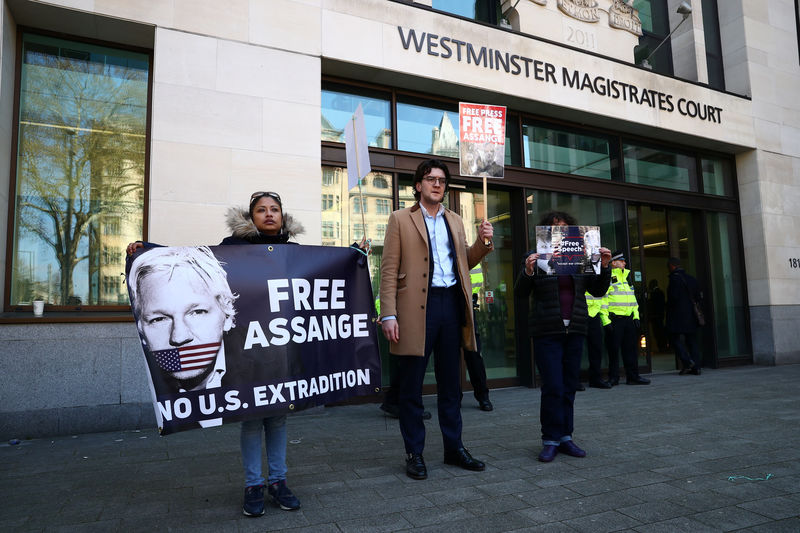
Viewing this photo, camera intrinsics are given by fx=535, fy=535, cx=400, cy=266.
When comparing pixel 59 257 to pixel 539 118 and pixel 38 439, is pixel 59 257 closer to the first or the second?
pixel 38 439

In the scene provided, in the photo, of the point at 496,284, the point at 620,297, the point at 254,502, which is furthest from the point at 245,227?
the point at 620,297

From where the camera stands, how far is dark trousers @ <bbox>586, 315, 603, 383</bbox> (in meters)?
7.95

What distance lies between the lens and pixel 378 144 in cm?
742

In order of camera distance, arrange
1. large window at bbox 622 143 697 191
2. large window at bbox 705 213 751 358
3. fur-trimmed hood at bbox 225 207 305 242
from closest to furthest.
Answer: fur-trimmed hood at bbox 225 207 305 242 < large window at bbox 622 143 697 191 < large window at bbox 705 213 751 358

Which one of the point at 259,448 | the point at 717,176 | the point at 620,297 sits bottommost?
the point at 259,448

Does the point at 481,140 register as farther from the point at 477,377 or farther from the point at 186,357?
the point at 477,377

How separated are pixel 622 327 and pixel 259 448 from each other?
6.67 metres

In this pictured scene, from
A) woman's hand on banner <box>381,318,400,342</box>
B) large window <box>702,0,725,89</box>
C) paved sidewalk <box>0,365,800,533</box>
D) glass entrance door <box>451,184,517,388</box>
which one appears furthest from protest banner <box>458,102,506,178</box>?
large window <box>702,0,725,89</box>

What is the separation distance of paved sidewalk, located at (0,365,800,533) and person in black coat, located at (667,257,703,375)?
341 centimetres

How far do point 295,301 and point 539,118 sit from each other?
6.74 m

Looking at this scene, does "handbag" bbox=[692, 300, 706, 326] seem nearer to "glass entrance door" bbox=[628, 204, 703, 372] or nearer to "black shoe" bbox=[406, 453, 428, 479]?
"glass entrance door" bbox=[628, 204, 703, 372]

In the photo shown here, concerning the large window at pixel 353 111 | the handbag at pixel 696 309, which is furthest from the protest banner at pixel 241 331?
the handbag at pixel 696 309

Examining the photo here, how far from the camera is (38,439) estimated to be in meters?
5.19

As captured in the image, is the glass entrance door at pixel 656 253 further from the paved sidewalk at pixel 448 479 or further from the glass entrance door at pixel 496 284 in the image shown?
the paved sidewalk at pixel 448 479
